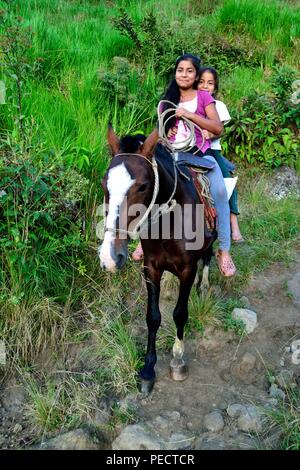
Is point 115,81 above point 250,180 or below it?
above

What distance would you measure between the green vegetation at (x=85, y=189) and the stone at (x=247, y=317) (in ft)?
0.34

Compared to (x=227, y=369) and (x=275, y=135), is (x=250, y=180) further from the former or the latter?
(x=227, y=369)

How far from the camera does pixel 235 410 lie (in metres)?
3.11

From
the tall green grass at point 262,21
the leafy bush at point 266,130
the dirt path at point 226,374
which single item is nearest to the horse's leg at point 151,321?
the dirt path at point 226,374

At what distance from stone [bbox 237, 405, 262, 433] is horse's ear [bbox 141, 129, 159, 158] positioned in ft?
6.27

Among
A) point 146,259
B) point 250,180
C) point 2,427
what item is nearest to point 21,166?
point 146,259

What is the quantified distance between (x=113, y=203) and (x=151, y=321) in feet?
4.63

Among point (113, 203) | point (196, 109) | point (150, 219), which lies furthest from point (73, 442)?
point (196, 109)

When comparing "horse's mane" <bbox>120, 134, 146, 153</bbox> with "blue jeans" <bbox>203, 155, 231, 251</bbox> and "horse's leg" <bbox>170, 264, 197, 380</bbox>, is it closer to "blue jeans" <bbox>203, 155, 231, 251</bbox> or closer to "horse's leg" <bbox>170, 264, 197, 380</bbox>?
"horse's leg" <bbox>170, 264, 197, 380</bbox>

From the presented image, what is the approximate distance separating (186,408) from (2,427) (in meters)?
1.34

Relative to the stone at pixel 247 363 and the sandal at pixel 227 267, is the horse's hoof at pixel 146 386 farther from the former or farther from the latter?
the sandal at pixel 227 267

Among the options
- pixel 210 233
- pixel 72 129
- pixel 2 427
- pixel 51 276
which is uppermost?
pixel 72 129

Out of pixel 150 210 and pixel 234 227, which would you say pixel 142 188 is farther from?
pixel 234 227

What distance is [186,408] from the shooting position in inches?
127
